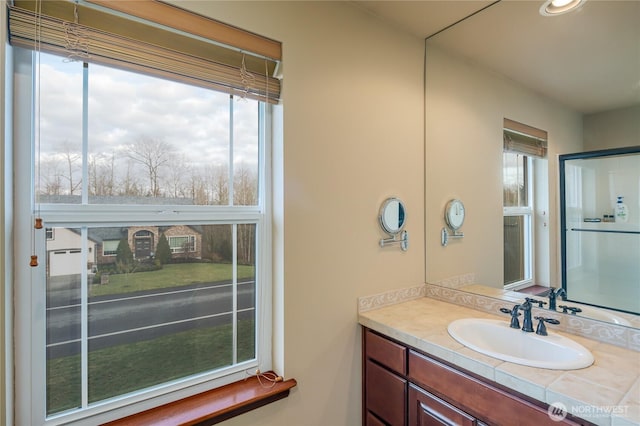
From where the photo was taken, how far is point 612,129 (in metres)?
1.29

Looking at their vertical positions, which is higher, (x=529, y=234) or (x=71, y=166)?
(x=71, y=166)

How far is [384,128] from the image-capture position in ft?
5.80

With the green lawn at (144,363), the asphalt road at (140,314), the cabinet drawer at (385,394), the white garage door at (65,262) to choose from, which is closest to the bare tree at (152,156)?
the white garage door at (65,262)

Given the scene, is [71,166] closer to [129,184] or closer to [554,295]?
[129,184]

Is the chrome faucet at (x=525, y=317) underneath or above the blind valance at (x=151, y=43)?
underneath

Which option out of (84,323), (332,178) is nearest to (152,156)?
(84,323)

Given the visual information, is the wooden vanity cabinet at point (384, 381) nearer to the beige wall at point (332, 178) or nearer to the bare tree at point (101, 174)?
the beige wall at point (332, 178)

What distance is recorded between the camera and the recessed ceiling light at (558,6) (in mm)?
1381

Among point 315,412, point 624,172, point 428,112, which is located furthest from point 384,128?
point 315,412

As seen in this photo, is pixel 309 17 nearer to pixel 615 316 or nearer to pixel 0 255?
pixel 0 255

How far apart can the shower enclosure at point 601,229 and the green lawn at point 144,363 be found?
1573 mm

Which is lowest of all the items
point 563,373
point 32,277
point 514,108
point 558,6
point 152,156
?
point 563,373

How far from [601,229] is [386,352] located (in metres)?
1.12

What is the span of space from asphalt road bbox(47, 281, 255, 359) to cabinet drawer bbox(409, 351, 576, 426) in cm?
83
